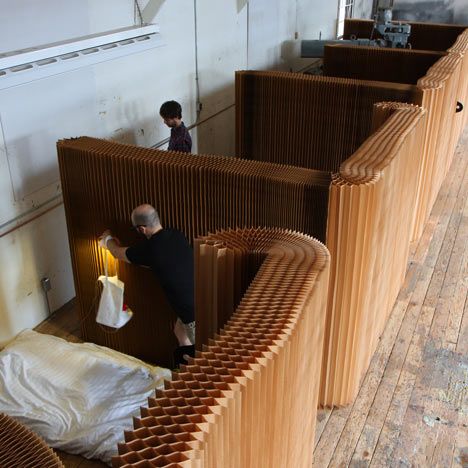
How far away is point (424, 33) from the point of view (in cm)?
909

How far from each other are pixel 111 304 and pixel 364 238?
172cm

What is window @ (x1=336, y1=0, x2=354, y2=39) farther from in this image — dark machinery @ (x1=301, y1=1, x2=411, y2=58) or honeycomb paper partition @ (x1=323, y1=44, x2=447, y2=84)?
honeycomb paper partition @ (x1=323, y1=44, x2=447, y2=84)

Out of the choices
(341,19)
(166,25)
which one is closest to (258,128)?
(166,25)

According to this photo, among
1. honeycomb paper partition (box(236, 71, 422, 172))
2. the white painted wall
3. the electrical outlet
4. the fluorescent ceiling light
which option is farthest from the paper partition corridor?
the electrical outlet

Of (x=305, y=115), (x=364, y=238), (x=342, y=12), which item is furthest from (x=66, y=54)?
(x=342, y=12)

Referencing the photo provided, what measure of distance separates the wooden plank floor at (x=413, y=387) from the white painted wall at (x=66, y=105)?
48 cm

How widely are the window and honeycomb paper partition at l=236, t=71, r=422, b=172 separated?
630cm

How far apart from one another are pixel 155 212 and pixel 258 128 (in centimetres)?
239

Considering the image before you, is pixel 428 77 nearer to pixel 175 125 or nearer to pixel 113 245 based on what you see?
pixel 175 125

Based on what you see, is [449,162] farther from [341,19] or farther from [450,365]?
[341,19]

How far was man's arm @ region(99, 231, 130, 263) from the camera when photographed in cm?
330

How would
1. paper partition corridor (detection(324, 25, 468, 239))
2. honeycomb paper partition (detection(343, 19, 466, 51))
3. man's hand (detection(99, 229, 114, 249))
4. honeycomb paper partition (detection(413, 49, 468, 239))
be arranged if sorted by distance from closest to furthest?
man's hand (detection(99, 229, 114, 249)) → honeycomb paper partition (detection(413, 49, 468, 239)) → paper partition corridor (detection(324, 25, 468, 239)) → honeycomb paper partition (detection(343, 19, 466, 51))

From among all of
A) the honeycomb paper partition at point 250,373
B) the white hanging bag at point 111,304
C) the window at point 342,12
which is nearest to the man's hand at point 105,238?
the white hanging bag at point 111,304

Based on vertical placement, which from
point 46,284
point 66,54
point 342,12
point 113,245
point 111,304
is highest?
point 66,54
